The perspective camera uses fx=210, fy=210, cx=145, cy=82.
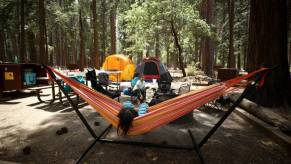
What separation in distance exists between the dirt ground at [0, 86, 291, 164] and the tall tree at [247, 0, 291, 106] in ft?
3.45

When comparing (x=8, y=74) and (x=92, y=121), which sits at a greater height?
(x=8, y=74)

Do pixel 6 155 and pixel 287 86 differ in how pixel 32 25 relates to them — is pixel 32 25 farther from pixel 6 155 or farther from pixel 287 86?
pixel 287 86

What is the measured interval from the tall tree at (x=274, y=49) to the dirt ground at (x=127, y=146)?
1.05 metres

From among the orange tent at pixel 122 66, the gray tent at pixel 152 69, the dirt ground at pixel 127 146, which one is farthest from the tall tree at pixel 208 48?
the dirt ground at pixel 127 146

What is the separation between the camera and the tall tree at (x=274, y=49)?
207 inches

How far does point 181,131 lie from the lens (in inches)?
174

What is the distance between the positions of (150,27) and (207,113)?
31.3ft

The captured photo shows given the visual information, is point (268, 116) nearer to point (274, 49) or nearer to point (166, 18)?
point (274, 49)

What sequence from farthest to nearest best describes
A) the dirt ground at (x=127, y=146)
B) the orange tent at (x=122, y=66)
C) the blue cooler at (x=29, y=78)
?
the orange tent at (x=122, y=66) < the blue cooler at (x=29, y=78) < the dirt ground at (x=127, y=146)

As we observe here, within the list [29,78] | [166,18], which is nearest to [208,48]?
[166,18]

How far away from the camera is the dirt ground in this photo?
3.24 meters

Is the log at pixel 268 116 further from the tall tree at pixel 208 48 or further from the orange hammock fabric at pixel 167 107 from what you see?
the tall tree at pixel 208 48

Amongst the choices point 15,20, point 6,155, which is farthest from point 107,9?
point 6,155

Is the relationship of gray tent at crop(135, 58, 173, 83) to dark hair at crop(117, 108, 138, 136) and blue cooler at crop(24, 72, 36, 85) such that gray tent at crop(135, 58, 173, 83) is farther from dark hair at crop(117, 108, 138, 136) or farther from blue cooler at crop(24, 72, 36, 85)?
dark hair at crop(117, 108, 138, 136)
